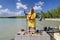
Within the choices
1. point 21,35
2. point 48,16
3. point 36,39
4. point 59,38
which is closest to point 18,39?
point 21,35

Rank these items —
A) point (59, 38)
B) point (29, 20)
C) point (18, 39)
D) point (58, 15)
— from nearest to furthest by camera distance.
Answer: point (18, 39) → point (59, 38) → point (29, 20) → point (58, 15)

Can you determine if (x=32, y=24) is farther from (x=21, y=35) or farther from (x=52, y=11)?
(x=52, y=11)

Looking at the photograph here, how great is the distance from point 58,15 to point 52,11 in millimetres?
1361

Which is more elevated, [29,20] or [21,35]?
[29,20]

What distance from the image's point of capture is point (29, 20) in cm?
536

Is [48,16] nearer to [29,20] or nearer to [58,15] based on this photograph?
[58,15]

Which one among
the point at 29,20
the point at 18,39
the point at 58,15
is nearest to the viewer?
the point at 18,39

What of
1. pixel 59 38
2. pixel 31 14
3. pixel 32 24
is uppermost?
pixel 31 14

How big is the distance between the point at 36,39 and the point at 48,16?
22.2 metres

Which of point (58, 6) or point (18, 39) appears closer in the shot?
point (18, 39)

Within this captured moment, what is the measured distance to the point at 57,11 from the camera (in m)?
26.9

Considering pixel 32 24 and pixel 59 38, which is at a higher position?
pixel 32 24

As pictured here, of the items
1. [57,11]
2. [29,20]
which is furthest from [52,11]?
[29,20]

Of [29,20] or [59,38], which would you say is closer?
[59,38]
